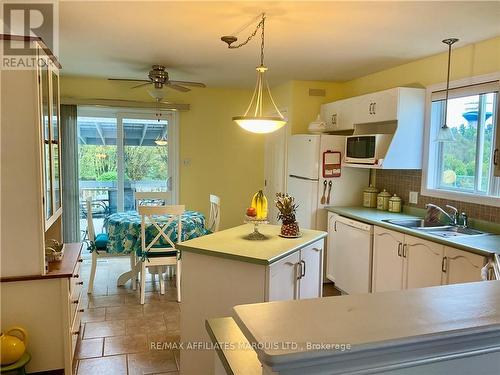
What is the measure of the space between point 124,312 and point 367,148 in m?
2.84

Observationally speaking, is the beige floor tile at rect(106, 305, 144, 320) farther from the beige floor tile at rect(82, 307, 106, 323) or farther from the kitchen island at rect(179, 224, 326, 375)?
the kitchen island at rect(179, 224, 326, 375)

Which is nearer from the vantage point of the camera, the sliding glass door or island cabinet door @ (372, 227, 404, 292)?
island cabinet door @ (372, 227, 404, 292)

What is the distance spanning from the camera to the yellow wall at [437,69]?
119 inches

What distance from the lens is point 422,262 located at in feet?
9.60

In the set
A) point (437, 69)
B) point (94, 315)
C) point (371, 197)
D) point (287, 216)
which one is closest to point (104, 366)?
point (94, 315)

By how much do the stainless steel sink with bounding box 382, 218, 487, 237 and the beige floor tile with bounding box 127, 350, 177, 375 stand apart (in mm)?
2142

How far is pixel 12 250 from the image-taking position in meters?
2.31

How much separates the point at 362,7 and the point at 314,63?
156 centimetres

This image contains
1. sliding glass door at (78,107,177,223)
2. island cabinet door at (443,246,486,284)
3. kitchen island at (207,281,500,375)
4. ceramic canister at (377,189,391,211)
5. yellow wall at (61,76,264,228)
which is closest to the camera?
kitchen island at (207,281,500,375)

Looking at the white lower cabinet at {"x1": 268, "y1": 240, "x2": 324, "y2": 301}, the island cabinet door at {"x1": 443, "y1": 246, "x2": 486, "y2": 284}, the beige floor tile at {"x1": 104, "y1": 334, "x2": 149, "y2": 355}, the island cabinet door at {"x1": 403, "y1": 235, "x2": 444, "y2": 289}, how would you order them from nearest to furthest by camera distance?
the white lower cabinet at {"x1": 268, "y1": 240, "x2": 324, "y2": 301} < the island cabinet door at {"x1": 443, "y1": 246, "x2": 486, "y2": 284} < the island cabinet door at {"x1": 403, "y1": 235, "x2": 444, "y2": 289} < the beige floor tile at {"x1": 104, "y1": 334, "x2": 149, "y2": 355}

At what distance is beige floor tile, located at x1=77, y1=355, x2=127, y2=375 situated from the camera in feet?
8.60

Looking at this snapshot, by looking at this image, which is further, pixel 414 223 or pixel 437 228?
pixel 414 223

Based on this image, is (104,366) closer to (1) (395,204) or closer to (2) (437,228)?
(2) (437,228)

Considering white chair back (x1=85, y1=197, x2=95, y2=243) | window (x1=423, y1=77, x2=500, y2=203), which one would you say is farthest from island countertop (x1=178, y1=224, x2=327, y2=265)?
white chair back (x1=85, y1=197, x2=95, y2=243)
